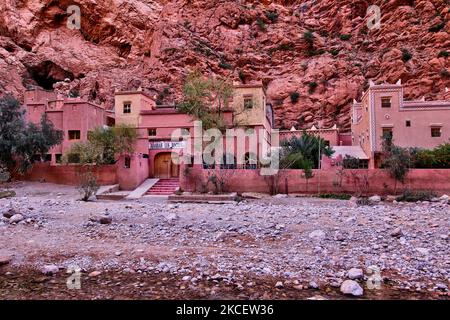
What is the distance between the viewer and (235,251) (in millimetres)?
8453

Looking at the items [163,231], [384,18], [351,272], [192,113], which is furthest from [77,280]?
[384,18]

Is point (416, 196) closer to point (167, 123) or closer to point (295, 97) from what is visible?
point (167, 123)

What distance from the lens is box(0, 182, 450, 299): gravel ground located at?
20.7 ft

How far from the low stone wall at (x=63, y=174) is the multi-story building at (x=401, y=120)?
21.2 meters

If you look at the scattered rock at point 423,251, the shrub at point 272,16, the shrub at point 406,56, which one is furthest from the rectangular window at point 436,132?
the shrub at point 272,16

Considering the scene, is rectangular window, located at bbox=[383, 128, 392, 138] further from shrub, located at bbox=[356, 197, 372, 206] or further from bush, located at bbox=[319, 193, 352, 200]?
shrub, located at bbox=[356, 197, 372, 206]

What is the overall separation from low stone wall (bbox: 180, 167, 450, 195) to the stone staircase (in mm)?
1525

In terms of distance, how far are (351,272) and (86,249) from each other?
634cm

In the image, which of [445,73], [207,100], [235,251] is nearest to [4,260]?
[235,251]

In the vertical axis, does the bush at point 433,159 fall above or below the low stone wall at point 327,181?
above

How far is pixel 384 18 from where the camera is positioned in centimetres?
5041

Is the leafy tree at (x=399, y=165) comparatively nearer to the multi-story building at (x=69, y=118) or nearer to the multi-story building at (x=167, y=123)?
the multi-story building at (x=167, y=123)

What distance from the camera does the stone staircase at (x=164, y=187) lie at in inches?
861

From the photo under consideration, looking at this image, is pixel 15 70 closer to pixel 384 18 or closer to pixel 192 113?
pixel 192 113
